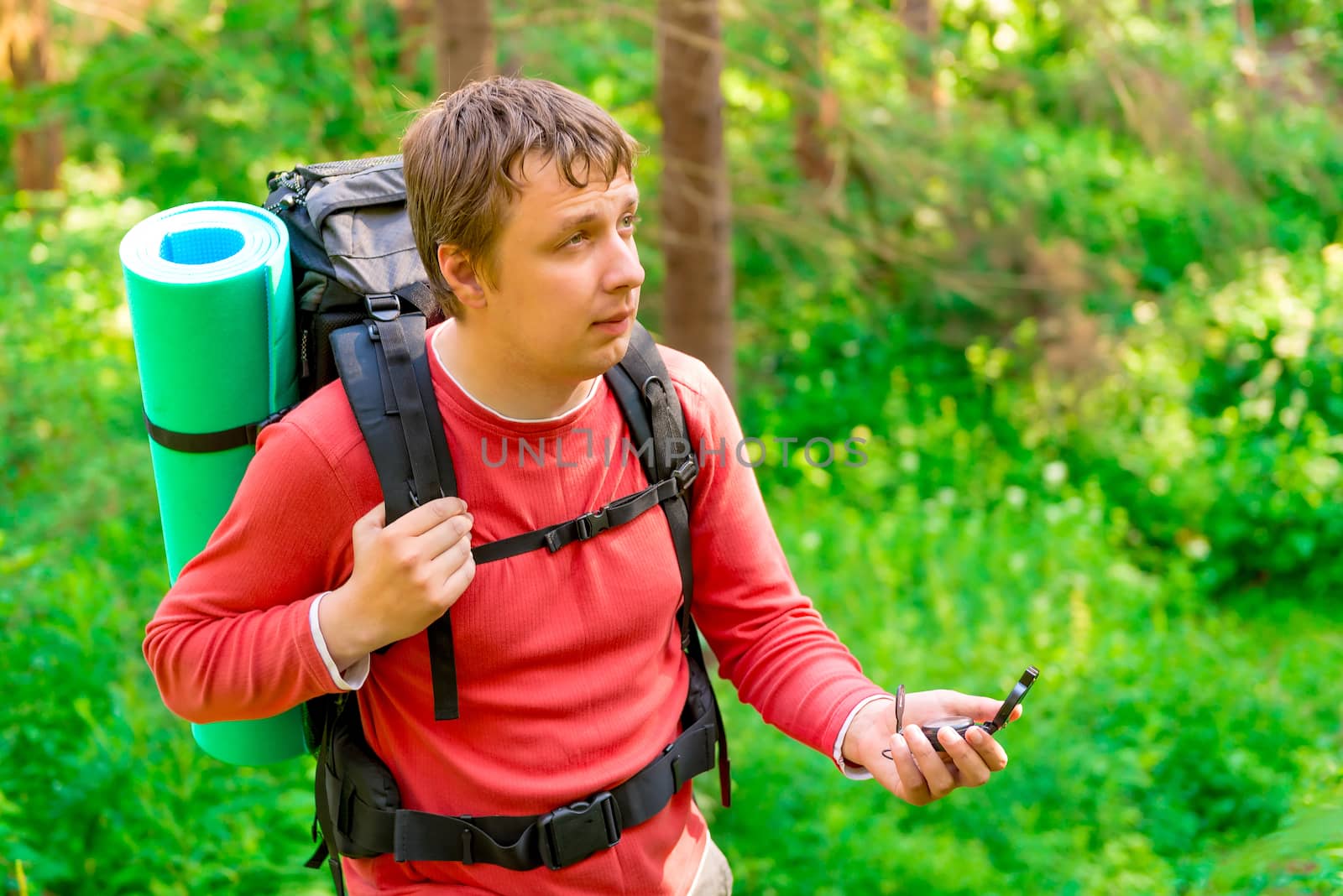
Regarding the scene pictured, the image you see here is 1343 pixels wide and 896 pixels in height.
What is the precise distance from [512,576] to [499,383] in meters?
0.31

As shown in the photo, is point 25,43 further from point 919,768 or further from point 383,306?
point 919,768

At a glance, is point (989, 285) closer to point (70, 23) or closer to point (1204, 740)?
point (1204, 740)

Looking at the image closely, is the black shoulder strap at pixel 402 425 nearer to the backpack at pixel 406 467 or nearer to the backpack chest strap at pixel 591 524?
the backpack at pixel 406 467

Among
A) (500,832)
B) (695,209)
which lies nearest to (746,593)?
(500,832)

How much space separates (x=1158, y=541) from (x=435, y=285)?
22.3 feet

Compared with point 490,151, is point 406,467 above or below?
below

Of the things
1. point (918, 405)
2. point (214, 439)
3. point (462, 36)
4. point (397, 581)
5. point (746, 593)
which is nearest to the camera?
point (397, 581)

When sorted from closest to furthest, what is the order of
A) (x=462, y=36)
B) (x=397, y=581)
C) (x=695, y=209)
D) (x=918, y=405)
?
1. (x=397, y=581)
2. (x=462, y=36)
3. (x=695, y=209)
4. (x=918, y=405)

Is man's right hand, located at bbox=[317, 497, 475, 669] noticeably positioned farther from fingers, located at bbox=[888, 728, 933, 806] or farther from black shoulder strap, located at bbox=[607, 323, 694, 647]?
fingers, located at bbox=[888, 728, 933, 806]

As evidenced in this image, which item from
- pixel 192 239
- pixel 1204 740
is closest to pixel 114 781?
pixel 192 239

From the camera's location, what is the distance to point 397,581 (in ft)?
5.44

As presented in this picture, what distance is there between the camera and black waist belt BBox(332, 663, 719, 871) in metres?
1.85

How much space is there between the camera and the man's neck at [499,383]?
1.86 meters

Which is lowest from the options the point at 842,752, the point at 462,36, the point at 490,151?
the point at 842,752
